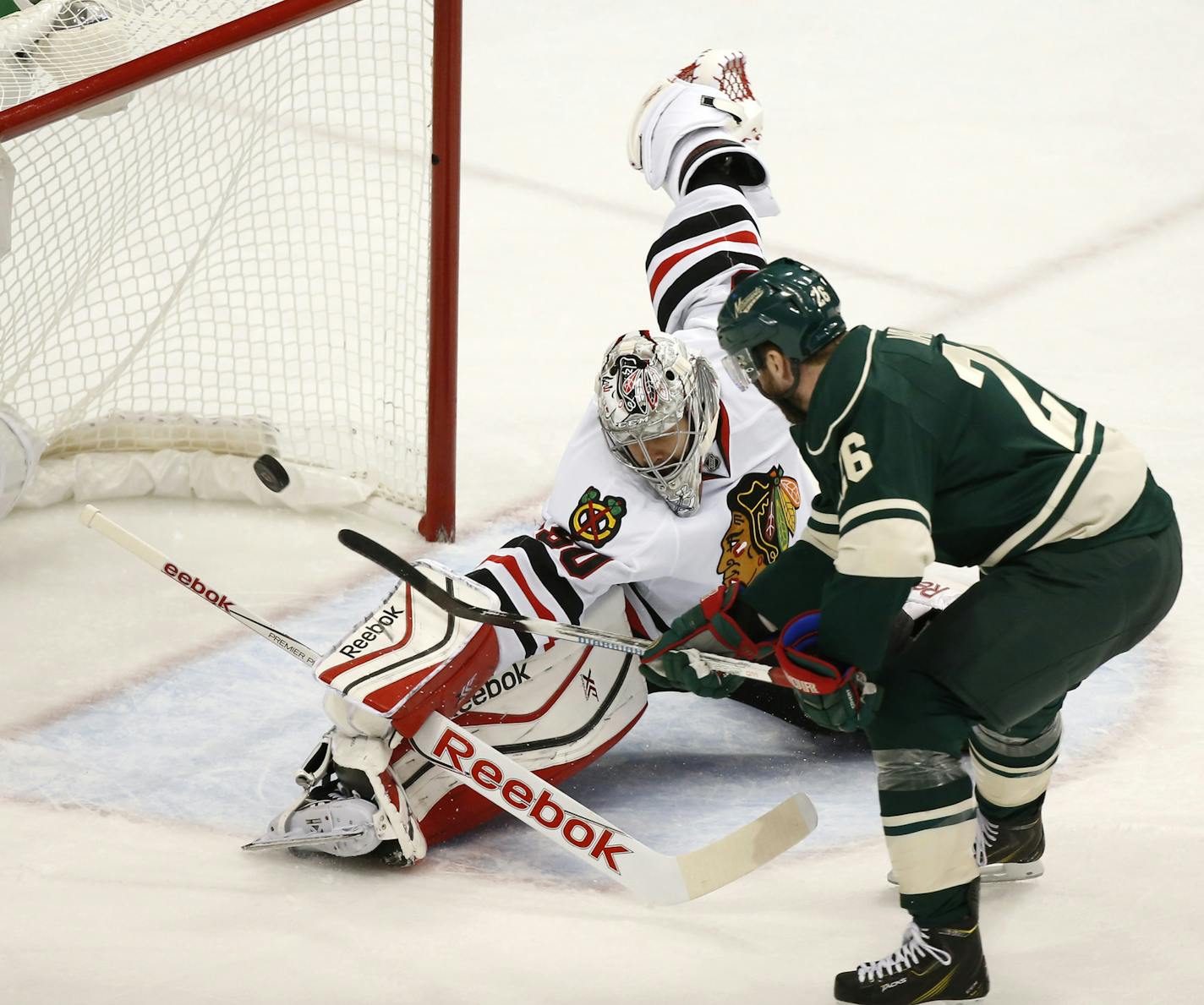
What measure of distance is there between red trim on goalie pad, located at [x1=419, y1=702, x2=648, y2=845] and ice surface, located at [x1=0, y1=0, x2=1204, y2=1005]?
4 cm

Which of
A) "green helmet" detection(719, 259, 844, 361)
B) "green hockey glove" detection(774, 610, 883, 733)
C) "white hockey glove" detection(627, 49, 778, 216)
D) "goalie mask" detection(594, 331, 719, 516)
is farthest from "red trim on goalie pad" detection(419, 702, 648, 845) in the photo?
"white hockey glove" detection(627, 49, 778, 216)

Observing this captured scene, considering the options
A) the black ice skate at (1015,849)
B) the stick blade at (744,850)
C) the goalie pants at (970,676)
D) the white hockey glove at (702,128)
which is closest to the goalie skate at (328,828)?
the stick blade at (744,850)

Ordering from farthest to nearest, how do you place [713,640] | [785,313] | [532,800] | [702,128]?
[702,128] → [532,800] → [713,640] → [785,313]

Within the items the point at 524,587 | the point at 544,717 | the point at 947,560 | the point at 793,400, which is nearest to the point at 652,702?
the point at 544,717

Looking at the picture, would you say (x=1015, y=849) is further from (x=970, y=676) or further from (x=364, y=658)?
(x=364, y=658)

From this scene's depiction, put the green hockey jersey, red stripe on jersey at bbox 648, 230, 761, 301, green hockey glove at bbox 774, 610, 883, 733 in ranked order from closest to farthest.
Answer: the green hockey jersey, green hockey glove at bbox 774, 610, 883, 733, red stripe on jersey at bbox 648, 230, 761, 301

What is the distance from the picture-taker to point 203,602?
3.54 meters

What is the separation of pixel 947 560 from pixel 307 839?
3.28 ft

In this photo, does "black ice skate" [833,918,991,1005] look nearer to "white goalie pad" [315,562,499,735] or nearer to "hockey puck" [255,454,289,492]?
"white goalie pad" [315,562,499,735]

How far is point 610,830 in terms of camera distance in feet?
8.20

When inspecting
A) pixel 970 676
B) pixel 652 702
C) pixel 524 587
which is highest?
pixel 970 676

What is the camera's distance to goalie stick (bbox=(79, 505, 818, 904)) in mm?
2480

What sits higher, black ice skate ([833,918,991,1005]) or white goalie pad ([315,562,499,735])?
white goalie pad ([315,562,499,735])

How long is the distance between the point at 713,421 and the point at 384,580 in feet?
3.64
